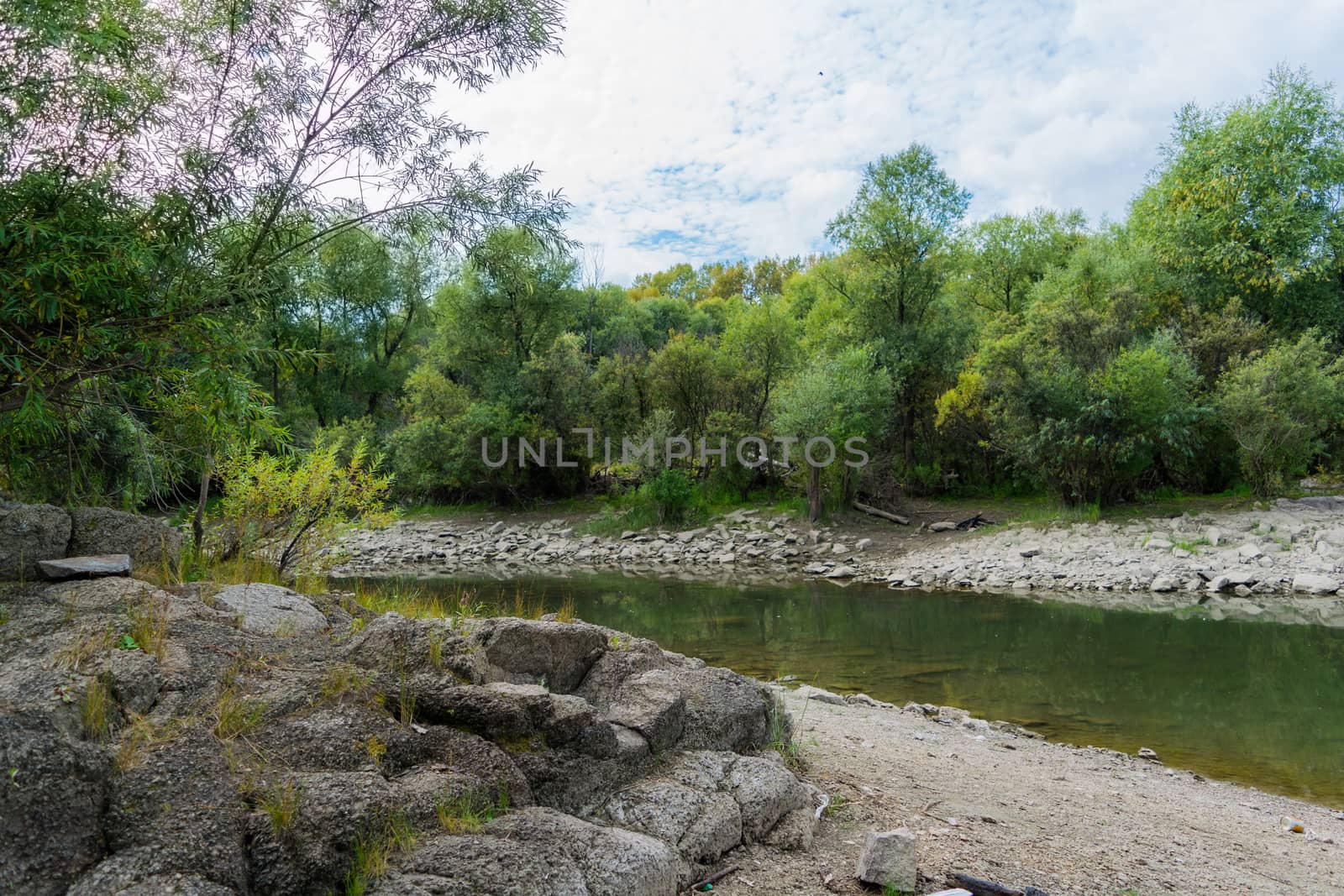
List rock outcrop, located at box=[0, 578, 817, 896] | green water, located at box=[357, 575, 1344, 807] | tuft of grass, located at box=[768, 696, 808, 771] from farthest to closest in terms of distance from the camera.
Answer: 1. green water, located at box=[357, 575, 1344, 807]
2. tuft of grass, located at box=[768, 696, 808, 771]
3. rock outcrop, located at box=[0, 578, 817, 896]

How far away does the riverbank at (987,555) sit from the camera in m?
18.2

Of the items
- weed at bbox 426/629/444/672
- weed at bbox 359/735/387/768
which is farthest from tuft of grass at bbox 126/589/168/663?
weed at bbox 426/629/444/672

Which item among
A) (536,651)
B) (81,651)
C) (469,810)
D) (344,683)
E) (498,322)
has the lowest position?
(469,810)

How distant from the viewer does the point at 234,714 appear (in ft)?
12.4

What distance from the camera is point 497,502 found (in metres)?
36.1

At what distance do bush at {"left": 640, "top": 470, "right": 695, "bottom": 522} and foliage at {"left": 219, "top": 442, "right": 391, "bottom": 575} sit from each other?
790 inches

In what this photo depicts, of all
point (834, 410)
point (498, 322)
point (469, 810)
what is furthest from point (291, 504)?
point (498, 322)

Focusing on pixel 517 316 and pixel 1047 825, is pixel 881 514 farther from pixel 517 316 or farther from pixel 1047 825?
pixel 1047 825

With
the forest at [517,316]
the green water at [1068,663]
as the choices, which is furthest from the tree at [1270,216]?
the green water at [1068,663]

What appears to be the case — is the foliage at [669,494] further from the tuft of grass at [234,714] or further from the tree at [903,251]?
the tuft of grass at [234,714]

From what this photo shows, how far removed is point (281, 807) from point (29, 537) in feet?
13.9

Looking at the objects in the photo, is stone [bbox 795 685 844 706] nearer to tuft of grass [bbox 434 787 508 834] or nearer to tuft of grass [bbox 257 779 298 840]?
tuft of grass [bbox 434 787 508 834]

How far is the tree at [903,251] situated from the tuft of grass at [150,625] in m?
29.2

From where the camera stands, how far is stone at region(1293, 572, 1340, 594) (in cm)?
1747
